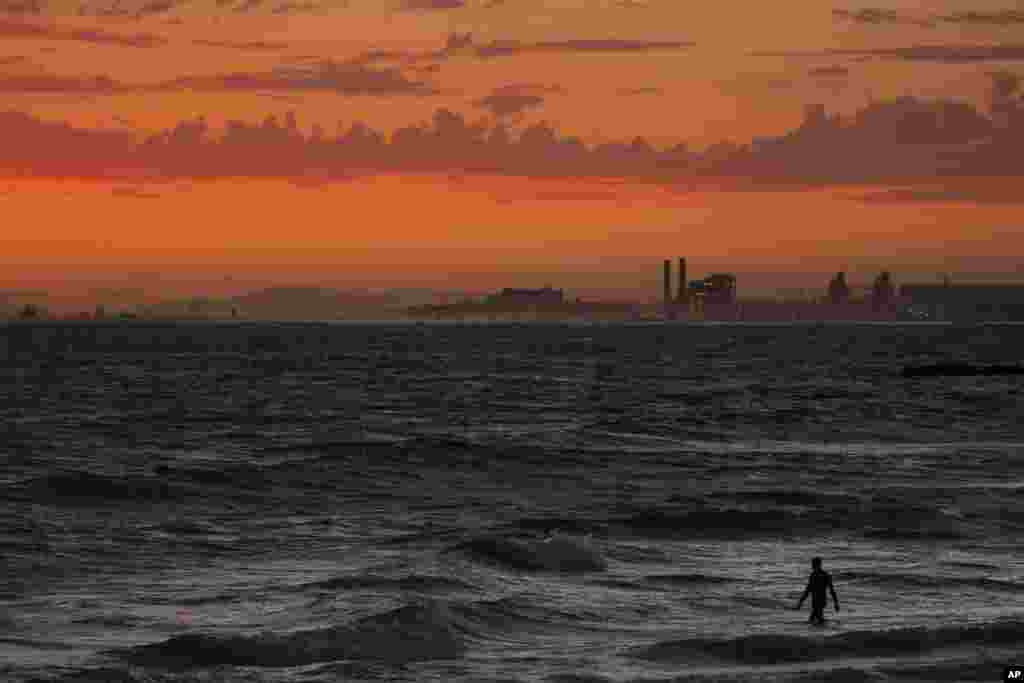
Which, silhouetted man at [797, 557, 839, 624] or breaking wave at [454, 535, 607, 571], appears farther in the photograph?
breaking wave at [454, 535, 607, 571]

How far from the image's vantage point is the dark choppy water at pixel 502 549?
31.7 meters

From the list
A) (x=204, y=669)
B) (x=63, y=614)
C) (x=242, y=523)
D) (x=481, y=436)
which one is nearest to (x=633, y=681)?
(x=204, y=669)

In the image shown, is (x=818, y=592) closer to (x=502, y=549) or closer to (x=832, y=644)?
(x=832, y=644)

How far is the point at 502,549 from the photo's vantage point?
45625 mm

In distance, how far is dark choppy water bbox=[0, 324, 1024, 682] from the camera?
104 ft

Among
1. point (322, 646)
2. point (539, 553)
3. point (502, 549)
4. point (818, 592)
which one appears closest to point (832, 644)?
point (818, 592)

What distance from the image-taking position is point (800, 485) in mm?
65625

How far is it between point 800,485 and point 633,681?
1471 inches

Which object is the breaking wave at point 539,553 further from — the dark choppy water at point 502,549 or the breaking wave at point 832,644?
the breaking wave at point 832,644

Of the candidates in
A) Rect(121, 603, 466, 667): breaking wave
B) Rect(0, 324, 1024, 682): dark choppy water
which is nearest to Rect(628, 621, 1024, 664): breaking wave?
Rect(0, 324, 1024, 682): dark choppy water

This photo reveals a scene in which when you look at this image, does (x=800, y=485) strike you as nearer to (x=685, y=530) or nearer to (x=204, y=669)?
(x=685, y=530)

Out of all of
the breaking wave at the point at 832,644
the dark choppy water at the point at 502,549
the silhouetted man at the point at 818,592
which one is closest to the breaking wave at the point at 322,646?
the dark choppy water at the point at 502,549

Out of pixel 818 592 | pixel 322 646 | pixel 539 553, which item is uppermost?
pixel 818 592

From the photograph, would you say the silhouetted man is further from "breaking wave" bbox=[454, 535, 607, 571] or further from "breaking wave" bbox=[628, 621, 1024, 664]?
"breaking wave" bbox=[454, 535, 607, 571]
